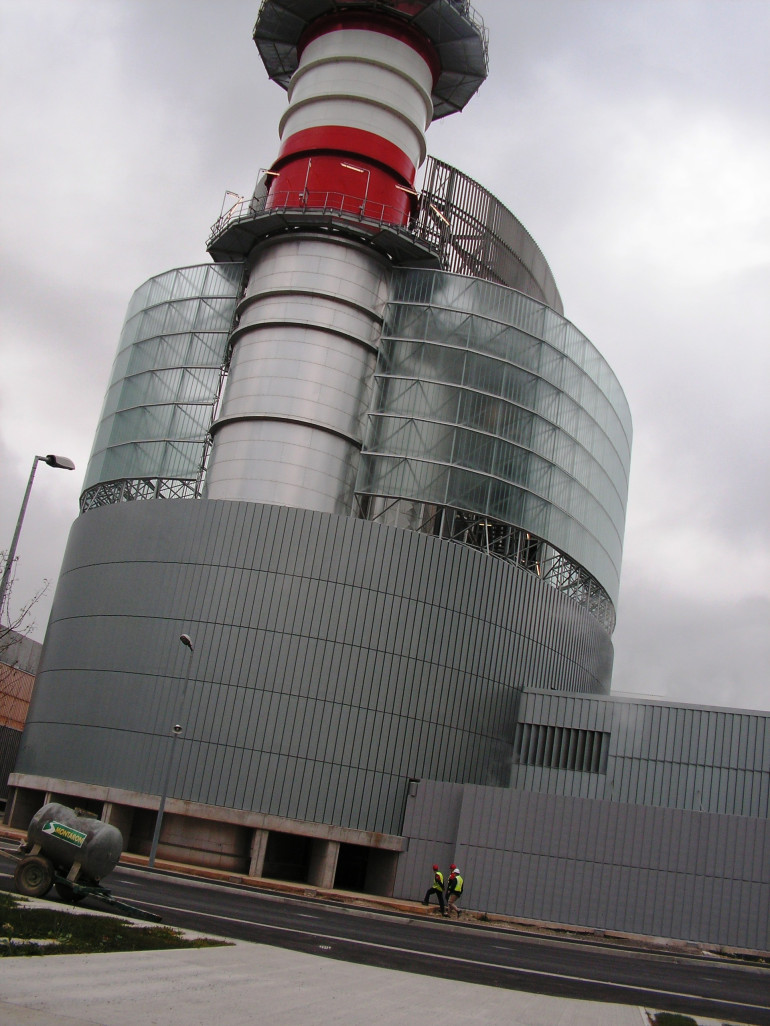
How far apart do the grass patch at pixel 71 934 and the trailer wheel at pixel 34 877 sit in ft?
4.02

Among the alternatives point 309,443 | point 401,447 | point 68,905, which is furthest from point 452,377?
point 68,905

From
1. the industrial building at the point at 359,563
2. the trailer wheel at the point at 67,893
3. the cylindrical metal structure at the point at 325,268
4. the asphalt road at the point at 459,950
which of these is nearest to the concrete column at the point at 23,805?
the industrial building at the point at 359,563

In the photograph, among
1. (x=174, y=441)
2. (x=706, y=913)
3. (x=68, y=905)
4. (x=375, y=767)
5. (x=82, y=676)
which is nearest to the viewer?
(x=68, y=905)

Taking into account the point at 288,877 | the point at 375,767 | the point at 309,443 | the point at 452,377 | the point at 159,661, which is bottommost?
the point at 288,877

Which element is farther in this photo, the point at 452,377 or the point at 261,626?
the point at 452,377

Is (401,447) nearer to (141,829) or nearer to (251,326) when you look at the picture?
(251,326)

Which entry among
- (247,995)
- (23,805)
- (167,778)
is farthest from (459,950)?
(23,805)

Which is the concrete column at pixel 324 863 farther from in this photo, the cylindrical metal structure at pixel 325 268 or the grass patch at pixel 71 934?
the grass patch at pixel 71 934

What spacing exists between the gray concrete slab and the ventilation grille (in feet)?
91.1

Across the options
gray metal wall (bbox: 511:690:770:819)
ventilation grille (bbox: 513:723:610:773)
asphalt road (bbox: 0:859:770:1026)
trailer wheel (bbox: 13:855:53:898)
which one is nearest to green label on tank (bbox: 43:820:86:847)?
trailer wheel (bbox: 13:855:53:898)

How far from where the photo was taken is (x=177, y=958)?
43.2 feet

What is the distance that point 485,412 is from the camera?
46.2 metres

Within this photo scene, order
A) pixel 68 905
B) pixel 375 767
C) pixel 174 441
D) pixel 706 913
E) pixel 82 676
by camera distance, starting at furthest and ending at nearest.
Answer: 1. pixel 174 441
2. pixel 82 676
3. pixel 375 767
4. pixel 706 913
5. pixel 68 905

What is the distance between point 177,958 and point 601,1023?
5656mm
